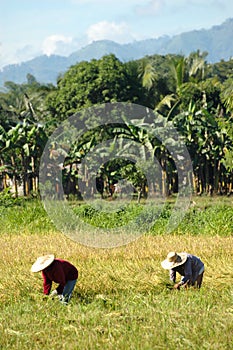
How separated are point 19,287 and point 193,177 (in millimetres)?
10894

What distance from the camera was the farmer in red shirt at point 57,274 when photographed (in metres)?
5.48

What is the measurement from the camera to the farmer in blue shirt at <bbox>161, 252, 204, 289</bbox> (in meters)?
5.91

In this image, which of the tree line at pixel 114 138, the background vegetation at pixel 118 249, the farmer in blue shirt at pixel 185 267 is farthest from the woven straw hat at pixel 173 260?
the tree line at pixel 114 138

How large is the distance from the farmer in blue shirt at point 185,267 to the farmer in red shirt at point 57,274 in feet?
2.99

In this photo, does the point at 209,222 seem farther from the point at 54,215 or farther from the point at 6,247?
the point at 6,247

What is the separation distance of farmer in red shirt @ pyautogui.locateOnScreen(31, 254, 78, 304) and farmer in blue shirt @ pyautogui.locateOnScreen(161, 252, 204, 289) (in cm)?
91

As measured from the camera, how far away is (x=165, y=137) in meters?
16.0

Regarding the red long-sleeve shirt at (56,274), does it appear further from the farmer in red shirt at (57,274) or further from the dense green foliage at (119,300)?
the dense green foliage at (119,300)

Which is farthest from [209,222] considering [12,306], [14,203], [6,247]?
[12,306]

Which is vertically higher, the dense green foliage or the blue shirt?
the blue shirt

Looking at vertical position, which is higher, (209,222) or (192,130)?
(192,130)

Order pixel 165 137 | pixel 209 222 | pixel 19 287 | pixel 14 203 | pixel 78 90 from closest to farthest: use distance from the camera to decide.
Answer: pixel 19 287
pixel 209 222
pixel 14 203
pixel 165 137
pixel 78 90

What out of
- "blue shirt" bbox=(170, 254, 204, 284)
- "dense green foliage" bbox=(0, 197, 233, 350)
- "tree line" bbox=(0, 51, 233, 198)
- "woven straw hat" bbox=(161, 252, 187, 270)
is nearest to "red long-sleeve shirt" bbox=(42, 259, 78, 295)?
"dense green foliage" bbox=(0, 197, 233, 350)

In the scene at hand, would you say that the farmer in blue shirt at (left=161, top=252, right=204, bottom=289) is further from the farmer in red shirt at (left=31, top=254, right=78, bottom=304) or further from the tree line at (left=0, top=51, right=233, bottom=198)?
the tree line at (left=0, top=51, right=233, bottom=198)
